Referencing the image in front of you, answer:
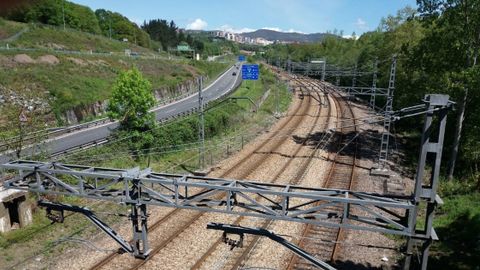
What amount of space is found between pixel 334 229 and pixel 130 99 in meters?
15.9

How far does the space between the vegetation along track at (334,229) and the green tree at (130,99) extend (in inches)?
515

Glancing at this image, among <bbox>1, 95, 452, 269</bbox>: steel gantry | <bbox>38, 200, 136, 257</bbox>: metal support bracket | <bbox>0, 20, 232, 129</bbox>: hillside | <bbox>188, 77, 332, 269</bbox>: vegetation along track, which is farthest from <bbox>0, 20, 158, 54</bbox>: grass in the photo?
<bbox>1, 95, 452, 269</bbox>: steel gantry

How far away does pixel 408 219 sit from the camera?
9.12 meters

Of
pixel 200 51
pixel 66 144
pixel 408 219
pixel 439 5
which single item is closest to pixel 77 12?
pixel 200 51

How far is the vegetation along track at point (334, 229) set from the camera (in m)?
14.6

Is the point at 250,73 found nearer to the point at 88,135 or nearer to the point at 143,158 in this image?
the point at 88,135

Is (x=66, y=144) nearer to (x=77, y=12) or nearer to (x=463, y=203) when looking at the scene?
(x=463, y=203)

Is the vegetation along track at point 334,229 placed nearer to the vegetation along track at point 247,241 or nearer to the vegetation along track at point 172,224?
the vegetation along track at point 247,241

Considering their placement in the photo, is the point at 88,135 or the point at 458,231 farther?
the point at 88,135

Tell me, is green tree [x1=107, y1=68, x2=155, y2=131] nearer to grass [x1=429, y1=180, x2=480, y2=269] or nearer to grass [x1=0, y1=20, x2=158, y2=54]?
grass [x1=429, y1=180, x2=480, y2=269]

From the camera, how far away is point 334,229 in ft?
56.0

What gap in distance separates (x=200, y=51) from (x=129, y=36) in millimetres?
47516

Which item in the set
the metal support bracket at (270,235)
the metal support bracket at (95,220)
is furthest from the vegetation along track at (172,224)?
the metal support bracket at (270,235)

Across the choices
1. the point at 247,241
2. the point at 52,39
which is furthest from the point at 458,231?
the point at 52,39
